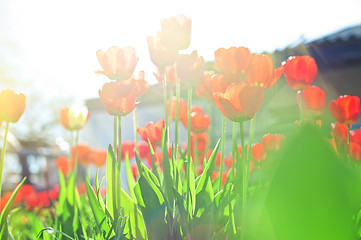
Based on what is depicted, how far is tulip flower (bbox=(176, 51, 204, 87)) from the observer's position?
0.80m

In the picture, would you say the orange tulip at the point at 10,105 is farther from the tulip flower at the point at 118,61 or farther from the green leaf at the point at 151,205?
the green leaf at the point at 151,205

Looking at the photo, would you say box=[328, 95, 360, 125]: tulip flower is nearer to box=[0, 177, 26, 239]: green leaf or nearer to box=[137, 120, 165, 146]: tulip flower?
box=[137, 120, 165, 146]: tulip flower

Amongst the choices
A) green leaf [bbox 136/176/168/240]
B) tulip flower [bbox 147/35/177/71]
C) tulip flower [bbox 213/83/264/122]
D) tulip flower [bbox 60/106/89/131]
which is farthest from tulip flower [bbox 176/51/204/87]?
tulip flower [bbox 60/106/89/131]

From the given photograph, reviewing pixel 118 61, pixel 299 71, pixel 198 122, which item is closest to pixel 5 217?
pixel 118 61

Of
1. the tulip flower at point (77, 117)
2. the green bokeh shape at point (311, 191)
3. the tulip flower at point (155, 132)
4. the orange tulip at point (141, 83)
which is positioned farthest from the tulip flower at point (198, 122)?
the green bokeh shape at point (311, 191)

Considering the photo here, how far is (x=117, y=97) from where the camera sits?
75 cm

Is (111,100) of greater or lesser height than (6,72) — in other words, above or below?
below

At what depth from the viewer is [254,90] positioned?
66 cm

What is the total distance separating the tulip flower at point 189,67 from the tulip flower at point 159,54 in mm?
26

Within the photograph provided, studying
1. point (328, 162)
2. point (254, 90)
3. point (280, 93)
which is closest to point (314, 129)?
point (328, 162)

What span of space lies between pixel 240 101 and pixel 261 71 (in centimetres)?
16

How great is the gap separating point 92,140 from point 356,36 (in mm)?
8033

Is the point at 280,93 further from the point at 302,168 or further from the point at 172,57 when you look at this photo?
the point at 302,168

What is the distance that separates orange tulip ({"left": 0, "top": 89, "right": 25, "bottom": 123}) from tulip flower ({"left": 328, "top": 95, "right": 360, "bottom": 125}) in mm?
878
